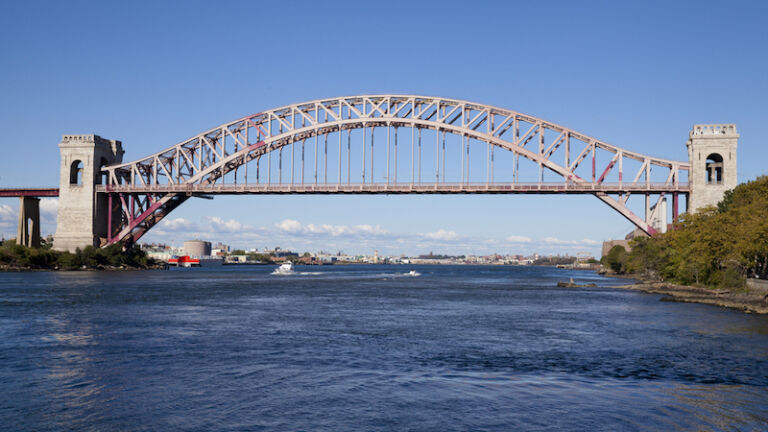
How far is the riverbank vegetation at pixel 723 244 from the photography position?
46469 millimetres

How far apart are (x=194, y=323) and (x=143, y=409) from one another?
1699cm

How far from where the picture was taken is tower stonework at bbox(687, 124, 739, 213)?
3017 inches

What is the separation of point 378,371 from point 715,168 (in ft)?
229

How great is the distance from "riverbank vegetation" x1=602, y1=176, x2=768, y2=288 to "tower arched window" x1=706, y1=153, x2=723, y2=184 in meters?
10.2

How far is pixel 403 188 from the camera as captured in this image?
286 feet

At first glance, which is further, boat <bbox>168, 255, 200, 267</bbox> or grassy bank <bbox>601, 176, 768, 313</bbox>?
boat <bbox>168, 255, 200, 267</bbox>

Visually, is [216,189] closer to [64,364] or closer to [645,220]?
[645,220]

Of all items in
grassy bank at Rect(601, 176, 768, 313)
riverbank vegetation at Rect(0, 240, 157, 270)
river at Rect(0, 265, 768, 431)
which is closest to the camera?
river at Rect(0, 265, 768, 431)

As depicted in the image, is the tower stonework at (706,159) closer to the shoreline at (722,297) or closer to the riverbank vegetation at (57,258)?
the shoreline at (722,297)

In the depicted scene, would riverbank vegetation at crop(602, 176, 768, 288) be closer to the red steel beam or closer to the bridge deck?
the bridge deck

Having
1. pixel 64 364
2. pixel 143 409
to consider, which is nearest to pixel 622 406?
pixel 143 409

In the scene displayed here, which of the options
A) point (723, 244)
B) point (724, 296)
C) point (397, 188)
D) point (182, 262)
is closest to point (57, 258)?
point (397, 188)

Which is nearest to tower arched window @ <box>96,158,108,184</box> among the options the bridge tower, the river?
the bridge tower

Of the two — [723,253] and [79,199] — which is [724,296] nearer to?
[723,253]
